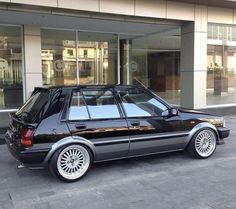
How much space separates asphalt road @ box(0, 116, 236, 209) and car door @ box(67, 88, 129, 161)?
1.50 feet

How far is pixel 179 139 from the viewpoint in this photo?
6.06 metres

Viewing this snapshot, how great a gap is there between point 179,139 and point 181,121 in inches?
13.2

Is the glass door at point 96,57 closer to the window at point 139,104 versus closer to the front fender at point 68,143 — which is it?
the window at point 139,104

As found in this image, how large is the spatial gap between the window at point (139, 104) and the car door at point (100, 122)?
0.21 m

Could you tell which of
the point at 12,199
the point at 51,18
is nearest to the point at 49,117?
the point at 12,199

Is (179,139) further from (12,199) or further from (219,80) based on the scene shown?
(219,80)

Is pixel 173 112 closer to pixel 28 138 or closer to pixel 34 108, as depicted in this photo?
pixel 34 108

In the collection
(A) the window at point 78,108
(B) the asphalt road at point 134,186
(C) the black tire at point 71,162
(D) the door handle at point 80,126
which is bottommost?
(B) the asphalt road at point 134,186

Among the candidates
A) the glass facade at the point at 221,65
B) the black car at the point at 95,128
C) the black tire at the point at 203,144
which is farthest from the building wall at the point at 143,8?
the black tire at the point at 203,144

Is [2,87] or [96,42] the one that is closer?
[2,87]

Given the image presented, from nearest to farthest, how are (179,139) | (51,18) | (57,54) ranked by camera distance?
1. (179,139)
2. (51,18)
3. (57,54)

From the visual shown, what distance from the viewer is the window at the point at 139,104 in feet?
18.8

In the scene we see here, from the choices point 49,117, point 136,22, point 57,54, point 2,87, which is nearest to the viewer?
point 49,117

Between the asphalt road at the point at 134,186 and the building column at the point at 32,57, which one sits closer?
the asphalt road at the point at 134,186
